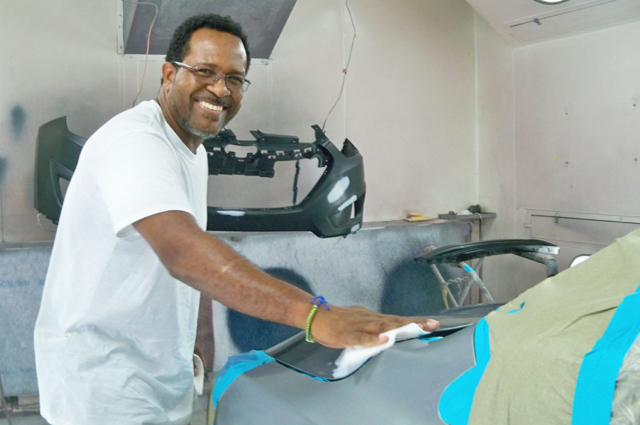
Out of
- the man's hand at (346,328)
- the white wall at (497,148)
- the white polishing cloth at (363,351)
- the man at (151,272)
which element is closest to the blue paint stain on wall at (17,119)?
the man at (151,272)

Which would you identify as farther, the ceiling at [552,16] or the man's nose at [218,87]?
the ceiling at [552,16]

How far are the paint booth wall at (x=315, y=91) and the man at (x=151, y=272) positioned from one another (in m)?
1.55

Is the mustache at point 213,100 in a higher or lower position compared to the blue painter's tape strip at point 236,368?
higher

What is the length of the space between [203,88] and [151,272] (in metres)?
0.50

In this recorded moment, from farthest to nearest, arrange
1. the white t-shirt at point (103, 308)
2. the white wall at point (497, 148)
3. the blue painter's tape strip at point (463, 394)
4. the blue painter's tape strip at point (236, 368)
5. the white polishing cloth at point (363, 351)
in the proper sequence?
the white wall at point (497, 148)
the blue painter's tape strip at point (236, 368)
the white t-shirt at point (103, 308)
the white polishing cloth at point (363, 351)
the blue painter's tape strip at point (463, 394)

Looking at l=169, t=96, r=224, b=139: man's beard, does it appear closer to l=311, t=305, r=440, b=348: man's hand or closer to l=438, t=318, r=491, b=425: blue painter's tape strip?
l=311, t=305, r=440, b=348: man's hand

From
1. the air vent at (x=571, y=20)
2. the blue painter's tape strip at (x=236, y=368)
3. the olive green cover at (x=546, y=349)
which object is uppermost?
the air vent at (x=571, y=20)

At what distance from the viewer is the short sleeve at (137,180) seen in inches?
39.0

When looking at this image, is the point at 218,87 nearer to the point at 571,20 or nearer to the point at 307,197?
the point at 307,197

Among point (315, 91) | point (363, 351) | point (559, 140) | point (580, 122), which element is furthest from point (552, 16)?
point (363, 351)

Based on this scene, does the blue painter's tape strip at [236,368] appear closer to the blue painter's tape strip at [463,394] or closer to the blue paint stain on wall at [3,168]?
the blue painter's tape strip at [463,394]

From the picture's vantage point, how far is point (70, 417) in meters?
1.22

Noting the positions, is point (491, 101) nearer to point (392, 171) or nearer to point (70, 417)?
point (392, 171)

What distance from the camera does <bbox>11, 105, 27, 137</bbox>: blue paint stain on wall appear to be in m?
2.63
